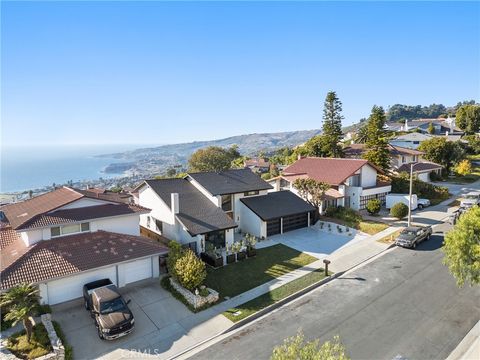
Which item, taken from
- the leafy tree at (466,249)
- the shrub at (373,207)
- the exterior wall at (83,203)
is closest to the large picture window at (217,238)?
the exterior wall at (83,203)

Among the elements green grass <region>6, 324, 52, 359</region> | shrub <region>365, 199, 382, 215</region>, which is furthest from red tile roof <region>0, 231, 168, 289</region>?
shrub <region>365, 199, 382, 215</region>

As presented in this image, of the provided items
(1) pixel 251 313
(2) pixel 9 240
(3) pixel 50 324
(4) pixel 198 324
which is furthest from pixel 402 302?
(2) pixel 9 240

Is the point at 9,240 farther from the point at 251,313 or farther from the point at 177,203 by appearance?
the point at 251,313

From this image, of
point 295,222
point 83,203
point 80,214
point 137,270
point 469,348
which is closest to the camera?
point 469,348

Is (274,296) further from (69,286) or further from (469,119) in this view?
(469,119)

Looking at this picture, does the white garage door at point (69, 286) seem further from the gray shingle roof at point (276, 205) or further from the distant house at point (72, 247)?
the gray shingle roof at point (276, 205)

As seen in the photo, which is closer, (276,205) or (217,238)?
(217,238)

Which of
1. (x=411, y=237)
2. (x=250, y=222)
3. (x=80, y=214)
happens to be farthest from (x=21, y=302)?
(x=411, y=237)
